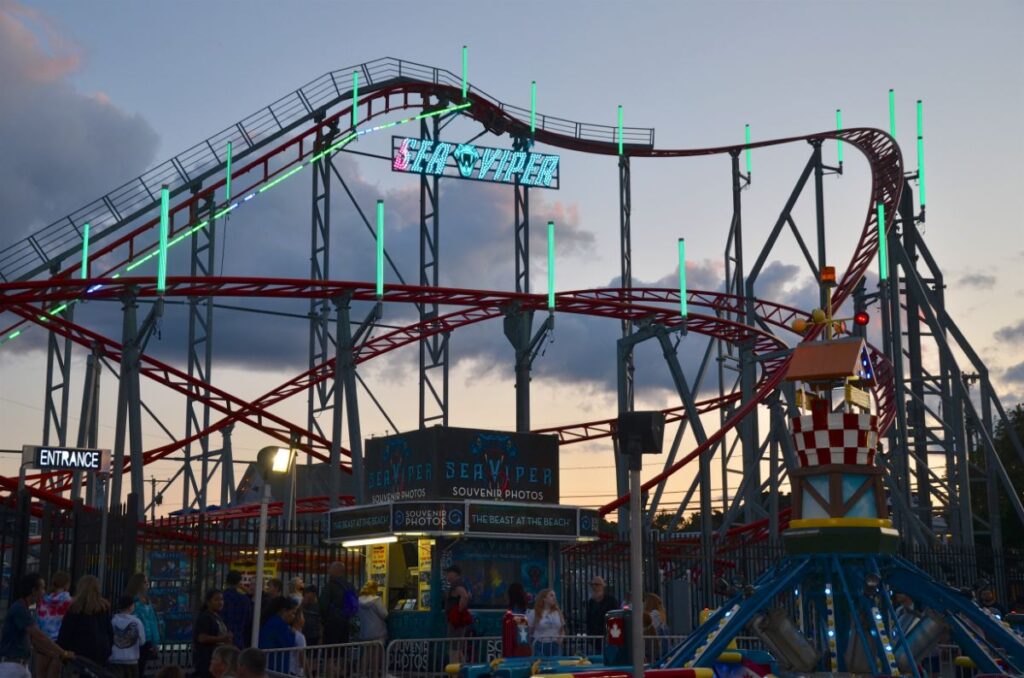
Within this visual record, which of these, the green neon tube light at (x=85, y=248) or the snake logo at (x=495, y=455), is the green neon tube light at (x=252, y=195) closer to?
the green neon tube light at (x=85, y=248)

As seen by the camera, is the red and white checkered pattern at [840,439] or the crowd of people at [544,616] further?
the crowd of people at [544,616]

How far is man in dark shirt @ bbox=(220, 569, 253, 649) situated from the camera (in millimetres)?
12250

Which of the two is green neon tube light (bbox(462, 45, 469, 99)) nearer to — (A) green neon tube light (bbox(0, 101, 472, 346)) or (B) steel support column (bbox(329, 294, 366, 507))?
(A) green neon tube light (bbox(0, 101, 472, 346))

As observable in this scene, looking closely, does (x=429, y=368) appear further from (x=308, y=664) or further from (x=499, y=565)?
(x=308, y=664)

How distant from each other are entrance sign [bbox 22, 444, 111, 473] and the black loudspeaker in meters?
9.03

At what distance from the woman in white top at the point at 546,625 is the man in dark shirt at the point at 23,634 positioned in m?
4.75

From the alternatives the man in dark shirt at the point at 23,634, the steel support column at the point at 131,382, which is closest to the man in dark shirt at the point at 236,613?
the man in dark shirt at the point at 23,634

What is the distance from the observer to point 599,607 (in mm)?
13500

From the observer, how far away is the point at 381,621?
14.1 meters

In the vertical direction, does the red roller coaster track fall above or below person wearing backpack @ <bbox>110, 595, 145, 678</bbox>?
above

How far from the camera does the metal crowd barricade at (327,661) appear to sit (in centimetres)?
1034

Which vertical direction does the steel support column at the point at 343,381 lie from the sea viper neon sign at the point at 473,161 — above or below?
below

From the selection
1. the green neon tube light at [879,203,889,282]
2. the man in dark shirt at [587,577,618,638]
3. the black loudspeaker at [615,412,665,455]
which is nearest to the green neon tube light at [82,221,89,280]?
the man in dark shirt at [587,577,618,638]

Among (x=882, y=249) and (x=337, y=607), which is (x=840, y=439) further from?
(x=882, y=249)
